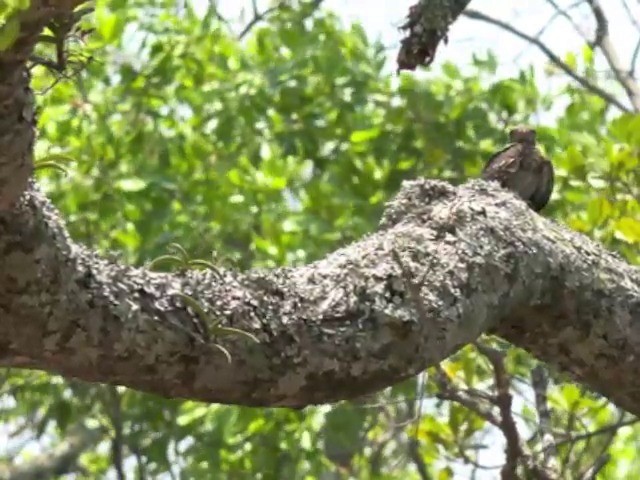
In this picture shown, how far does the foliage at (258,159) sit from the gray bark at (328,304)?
1372 mm

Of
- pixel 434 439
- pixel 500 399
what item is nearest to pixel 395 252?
pixel 500 399

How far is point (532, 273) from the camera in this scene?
1229 millimetres

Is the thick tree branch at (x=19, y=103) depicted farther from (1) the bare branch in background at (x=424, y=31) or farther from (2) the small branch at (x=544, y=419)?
(2) the small branch at (x=544, y=419)

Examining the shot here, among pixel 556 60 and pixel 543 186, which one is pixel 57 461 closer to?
pixel 556 60

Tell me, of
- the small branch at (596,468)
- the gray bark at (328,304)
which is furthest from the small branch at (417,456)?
the gray bark at (328,304)

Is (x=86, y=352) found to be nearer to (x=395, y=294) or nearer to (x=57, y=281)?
(x=57, y=281)

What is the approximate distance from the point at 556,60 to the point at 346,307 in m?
2.60

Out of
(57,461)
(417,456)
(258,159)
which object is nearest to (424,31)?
(417,456)

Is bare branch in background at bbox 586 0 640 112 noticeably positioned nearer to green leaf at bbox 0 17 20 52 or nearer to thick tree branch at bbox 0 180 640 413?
thick tree branch at bbox 0 180 640 413

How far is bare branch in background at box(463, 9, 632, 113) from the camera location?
3.27m

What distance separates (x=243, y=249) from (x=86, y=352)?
2.05 meters

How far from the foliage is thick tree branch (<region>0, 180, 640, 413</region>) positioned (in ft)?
4.50

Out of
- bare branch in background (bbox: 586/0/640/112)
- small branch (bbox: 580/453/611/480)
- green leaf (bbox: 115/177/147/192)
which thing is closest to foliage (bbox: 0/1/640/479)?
green leaf (bbox: 115/177/147/192)

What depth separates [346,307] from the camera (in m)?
1.05
